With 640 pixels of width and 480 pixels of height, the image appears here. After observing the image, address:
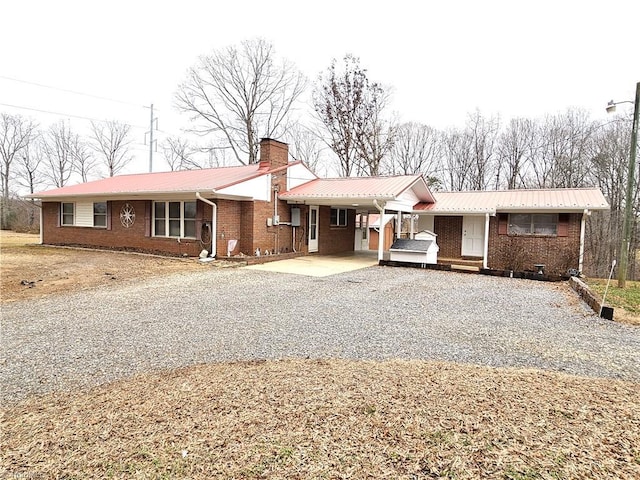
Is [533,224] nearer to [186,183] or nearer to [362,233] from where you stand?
[362,233]

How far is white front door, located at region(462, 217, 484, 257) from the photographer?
637 inches

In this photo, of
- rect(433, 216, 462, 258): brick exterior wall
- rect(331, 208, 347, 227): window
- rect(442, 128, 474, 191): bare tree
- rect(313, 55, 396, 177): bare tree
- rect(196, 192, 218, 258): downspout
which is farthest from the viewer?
rect(442, 128, 474, 191): bare tree

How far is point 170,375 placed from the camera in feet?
12.5

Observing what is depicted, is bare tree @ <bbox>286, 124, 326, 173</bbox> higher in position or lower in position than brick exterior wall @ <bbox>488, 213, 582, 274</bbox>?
higher

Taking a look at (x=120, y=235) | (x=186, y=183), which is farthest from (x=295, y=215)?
(x=120, y=235)

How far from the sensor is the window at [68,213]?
57.6 feet

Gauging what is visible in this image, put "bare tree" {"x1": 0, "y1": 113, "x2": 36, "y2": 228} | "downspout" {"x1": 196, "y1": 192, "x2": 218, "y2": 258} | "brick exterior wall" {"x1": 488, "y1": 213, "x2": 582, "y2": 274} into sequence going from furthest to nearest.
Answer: "bare tree" {"x1": 0, "y1": 113, "x2": 36, "y2": 228} → "brick exterior wall" {"x1": 488, "y1": 213, "x2": 582, "y2": 274} → "downspout" {"x1": 196, "y1": 192, "x2": 218, "y2": 258}


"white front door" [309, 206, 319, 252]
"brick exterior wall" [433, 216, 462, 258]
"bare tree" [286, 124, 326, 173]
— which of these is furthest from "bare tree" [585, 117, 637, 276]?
"bare tree" [286, 124, 326, 173]

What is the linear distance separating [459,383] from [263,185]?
11.6 meters

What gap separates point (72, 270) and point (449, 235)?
45.0ft

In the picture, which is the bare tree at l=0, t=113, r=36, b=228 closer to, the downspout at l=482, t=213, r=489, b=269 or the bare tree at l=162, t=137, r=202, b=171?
the bare tree at l=162, t=137, r=202, b=171

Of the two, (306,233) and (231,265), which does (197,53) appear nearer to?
(306,233)

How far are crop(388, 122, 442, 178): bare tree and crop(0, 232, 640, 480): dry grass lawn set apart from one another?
93.1 ft

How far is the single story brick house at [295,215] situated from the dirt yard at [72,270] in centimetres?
125
